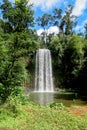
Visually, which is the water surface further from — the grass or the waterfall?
the waterfall

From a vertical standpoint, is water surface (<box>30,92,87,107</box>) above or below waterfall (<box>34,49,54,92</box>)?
below

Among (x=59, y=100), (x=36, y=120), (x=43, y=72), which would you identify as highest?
(x=43, y=72)

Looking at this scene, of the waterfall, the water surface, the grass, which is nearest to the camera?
the grass

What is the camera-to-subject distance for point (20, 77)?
14.7m

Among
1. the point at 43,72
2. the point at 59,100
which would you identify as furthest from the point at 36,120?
the point at 43,72

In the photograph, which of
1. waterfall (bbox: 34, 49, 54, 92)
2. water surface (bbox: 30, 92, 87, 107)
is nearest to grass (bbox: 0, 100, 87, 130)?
water surface (bbox: 30, 92, 87, 107)

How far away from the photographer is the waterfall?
37.3 meters

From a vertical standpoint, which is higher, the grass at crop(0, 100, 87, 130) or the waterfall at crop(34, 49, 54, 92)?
the waterfall at crop(34, 49, 54, 92)

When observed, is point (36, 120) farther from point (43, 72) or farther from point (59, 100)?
point (43, 72)

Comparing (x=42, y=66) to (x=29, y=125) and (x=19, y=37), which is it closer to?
(x=19, y=37)

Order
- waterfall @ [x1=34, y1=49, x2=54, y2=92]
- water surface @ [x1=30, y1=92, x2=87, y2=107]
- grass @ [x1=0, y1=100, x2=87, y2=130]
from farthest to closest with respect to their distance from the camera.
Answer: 1. waterfall @ [x1=34, y1=49, x2=54, y2=92]
2. water surface @ [x1=30, y1=92, x2=87, y2=107]
3. grass @ [x1=0, y1=100, x2=87, y2=130]

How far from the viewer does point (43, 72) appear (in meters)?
38.8

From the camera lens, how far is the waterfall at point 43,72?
122 feet

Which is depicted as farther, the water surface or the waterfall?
the waterfall
